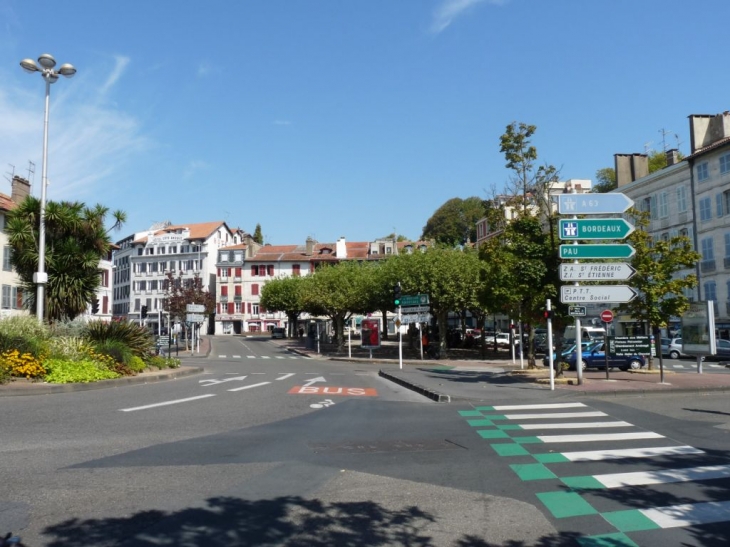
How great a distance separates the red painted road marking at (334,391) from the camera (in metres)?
17.5

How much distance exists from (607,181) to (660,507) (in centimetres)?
7754

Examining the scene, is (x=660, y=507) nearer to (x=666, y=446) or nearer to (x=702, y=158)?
(x=666, y=446)

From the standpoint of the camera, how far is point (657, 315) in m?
24.1

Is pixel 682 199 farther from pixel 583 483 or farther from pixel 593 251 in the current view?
pixel 583 483

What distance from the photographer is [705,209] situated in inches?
1772

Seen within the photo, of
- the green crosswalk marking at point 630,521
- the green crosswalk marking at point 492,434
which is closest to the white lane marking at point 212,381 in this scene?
the green crosswalk marking at point 492,434

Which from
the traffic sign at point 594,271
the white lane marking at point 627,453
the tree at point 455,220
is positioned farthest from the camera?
the tree at point 455,220

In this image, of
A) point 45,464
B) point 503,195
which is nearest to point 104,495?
point 45,464

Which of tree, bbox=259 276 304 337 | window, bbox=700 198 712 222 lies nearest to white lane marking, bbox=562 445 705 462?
window, bbox=700 198 712 222

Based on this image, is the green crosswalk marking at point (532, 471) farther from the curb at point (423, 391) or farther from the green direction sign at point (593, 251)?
the green direction sign at point (593, 251)

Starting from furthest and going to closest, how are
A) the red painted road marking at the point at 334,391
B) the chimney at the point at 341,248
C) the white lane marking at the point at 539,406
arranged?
the chimney at the point at 341,248 < the red painted road marking at the point at 334,391 < the white lane marking at the point at 539,406

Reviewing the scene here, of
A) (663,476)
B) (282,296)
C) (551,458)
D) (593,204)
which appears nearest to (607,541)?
(663,476)

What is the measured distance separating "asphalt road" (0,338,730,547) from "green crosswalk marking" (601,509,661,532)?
27 mm

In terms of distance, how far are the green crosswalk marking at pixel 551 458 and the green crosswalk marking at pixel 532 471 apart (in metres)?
0.29
